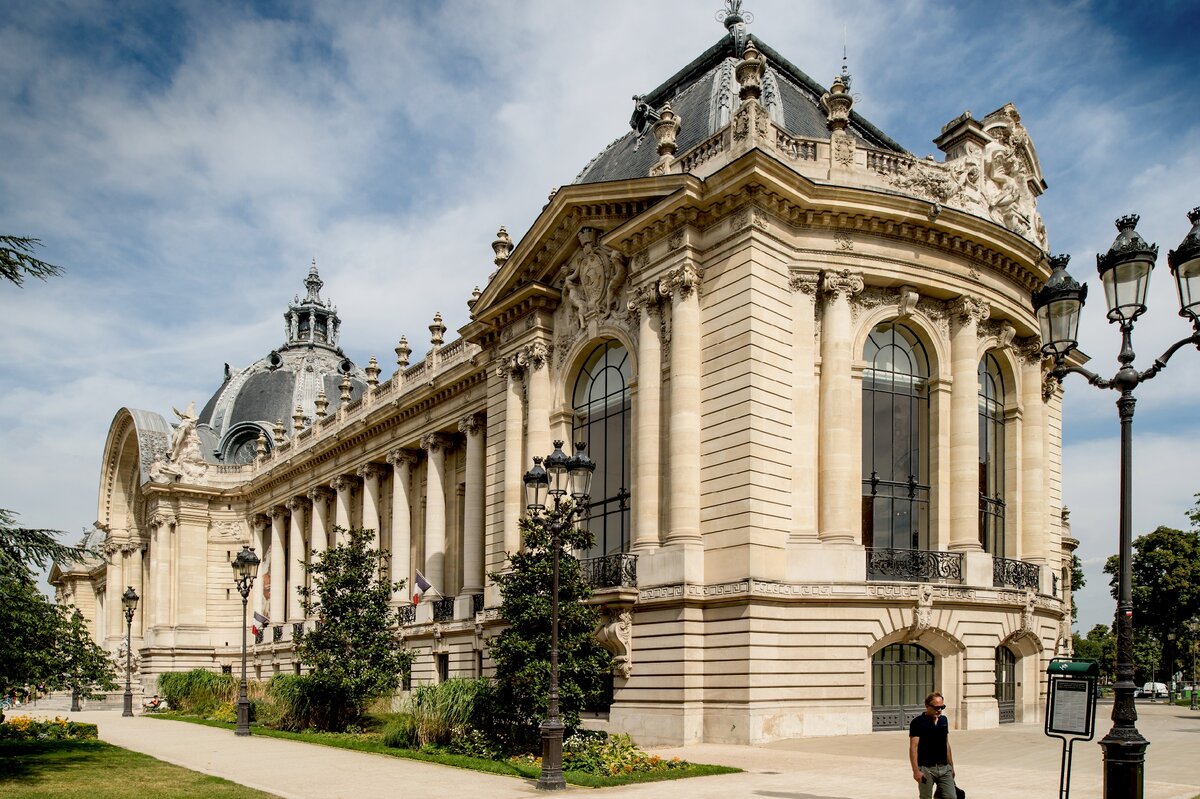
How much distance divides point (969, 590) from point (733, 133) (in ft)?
41.3

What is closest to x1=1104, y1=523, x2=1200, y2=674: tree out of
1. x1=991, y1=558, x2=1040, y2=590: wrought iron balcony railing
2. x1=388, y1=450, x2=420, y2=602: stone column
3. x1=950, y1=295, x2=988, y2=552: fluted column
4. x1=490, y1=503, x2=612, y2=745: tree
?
x1=991, y1=558, x2=1040, y2=590: wrought iron balcony railing

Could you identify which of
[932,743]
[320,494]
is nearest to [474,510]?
[320,494]

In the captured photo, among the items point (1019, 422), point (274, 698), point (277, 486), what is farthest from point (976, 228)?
point (277, 486)

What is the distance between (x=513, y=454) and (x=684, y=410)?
8686 millimetres

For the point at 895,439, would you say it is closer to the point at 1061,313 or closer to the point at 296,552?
the point at 1061,313

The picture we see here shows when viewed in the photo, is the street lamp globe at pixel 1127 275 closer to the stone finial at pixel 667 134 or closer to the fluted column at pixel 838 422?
the fluted column at pixel 838 422

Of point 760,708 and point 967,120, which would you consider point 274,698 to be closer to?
point 760,708

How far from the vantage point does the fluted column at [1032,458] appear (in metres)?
30.3

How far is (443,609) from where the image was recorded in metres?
40.3

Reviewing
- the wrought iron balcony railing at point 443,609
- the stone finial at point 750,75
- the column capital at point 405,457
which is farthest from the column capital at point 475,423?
the stone finial at point 750,75

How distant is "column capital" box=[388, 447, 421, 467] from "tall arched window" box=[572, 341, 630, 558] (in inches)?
705

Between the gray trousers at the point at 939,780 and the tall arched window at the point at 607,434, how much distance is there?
17658mm

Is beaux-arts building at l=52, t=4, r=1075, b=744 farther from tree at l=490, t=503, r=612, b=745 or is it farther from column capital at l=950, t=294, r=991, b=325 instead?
tree at l=490, t=503, r=612, b=745

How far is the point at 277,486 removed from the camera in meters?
62.4
